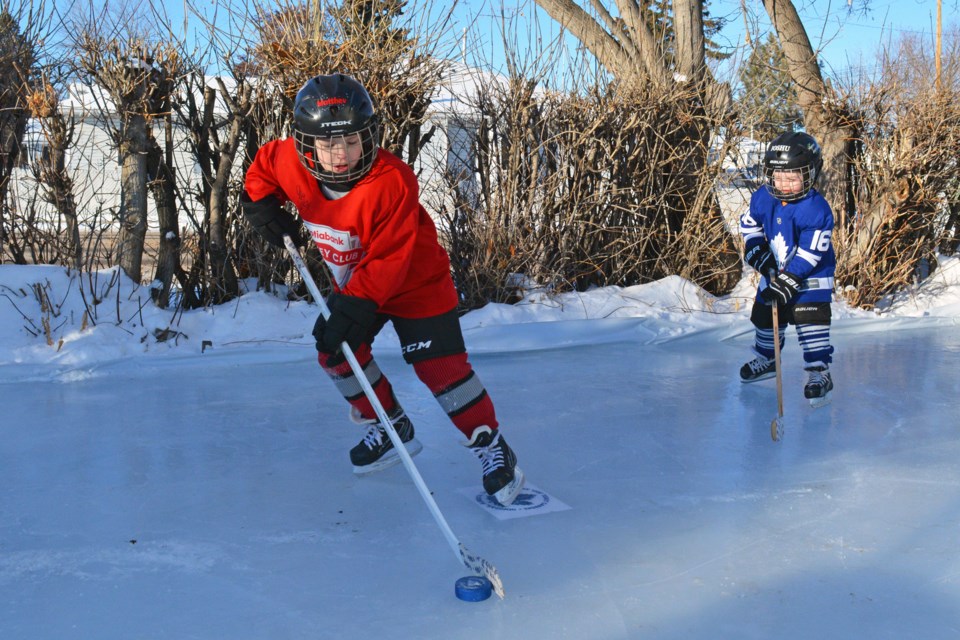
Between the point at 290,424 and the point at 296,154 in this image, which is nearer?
the point at 296,154

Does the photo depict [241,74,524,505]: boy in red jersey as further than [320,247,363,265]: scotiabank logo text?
No

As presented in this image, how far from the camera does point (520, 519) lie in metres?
2.65

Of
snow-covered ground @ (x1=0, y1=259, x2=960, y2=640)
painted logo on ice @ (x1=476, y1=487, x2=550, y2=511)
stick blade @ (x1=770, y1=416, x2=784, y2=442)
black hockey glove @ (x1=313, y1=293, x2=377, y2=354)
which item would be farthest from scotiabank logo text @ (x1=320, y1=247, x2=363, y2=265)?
stick blade @ (x1=770, y1=416, x2=784, y2=442)

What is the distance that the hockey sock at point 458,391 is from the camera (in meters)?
2.77

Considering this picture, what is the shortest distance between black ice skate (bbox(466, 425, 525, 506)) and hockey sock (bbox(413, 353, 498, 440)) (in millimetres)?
34

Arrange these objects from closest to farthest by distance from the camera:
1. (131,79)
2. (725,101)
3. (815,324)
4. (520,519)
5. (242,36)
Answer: (520,519) < (815,324) < (131,79) < (242,36) < (725,101)

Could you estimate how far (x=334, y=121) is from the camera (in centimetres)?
250

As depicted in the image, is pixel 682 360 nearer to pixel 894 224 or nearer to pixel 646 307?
pixel 646 307

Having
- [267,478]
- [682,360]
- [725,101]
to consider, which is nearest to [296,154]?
[267,478]

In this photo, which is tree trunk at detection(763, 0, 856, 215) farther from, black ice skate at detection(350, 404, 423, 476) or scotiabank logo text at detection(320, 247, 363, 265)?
scotiabank logo text at detection(320, 247, 363, 265)

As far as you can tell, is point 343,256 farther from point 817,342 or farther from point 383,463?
point 817,342

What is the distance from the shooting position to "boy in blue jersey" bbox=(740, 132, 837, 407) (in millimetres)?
3971

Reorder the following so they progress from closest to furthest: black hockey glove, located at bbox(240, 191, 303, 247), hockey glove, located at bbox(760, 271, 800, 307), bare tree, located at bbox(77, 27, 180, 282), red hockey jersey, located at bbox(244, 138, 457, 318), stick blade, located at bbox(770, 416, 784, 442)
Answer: red hockey jersey, located at bbox(244, 138, 457, 318), black hockey glove, located at bbox(240, 191, 303, 247), stick blade, located at bbox(770, 416, 784, 442), hockey glove, located at bbox(760, 271, 800, 307), bare tree, located at bbox(77, 27, 180, 282)

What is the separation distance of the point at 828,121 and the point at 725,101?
969 mm
